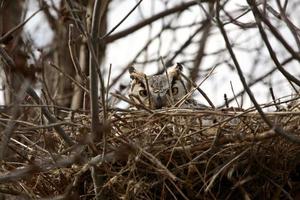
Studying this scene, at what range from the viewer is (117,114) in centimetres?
423

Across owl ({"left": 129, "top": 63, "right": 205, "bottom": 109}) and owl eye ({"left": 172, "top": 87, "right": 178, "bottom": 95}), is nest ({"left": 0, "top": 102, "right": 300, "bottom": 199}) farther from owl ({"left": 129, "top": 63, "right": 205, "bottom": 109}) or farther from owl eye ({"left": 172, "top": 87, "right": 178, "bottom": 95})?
owl eye ({"left": 172, "top": 87, "right": 178, "bottom": 95})

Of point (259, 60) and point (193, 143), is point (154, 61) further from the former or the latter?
point (193, 143)

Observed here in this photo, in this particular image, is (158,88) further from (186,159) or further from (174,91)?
(186,159)

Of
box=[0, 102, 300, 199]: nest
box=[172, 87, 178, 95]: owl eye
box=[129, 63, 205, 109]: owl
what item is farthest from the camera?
box=[172, 87, 178, 95]: owl eye

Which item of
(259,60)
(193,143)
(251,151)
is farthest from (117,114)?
(259,60)

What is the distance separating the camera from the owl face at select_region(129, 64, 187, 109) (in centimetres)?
520

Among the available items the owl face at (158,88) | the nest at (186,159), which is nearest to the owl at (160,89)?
the owl face at (158,88)

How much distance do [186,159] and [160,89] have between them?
1327mm

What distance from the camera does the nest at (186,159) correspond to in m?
3.92

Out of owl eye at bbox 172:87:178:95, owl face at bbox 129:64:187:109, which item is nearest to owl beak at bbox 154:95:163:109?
owl face at bbox 129:64:187:109

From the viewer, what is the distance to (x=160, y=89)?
5.32 meters

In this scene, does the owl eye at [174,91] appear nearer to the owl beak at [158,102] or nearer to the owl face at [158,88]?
the owl face at [158,88]

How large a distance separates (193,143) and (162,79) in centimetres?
148

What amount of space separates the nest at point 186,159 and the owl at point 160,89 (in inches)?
35.1
